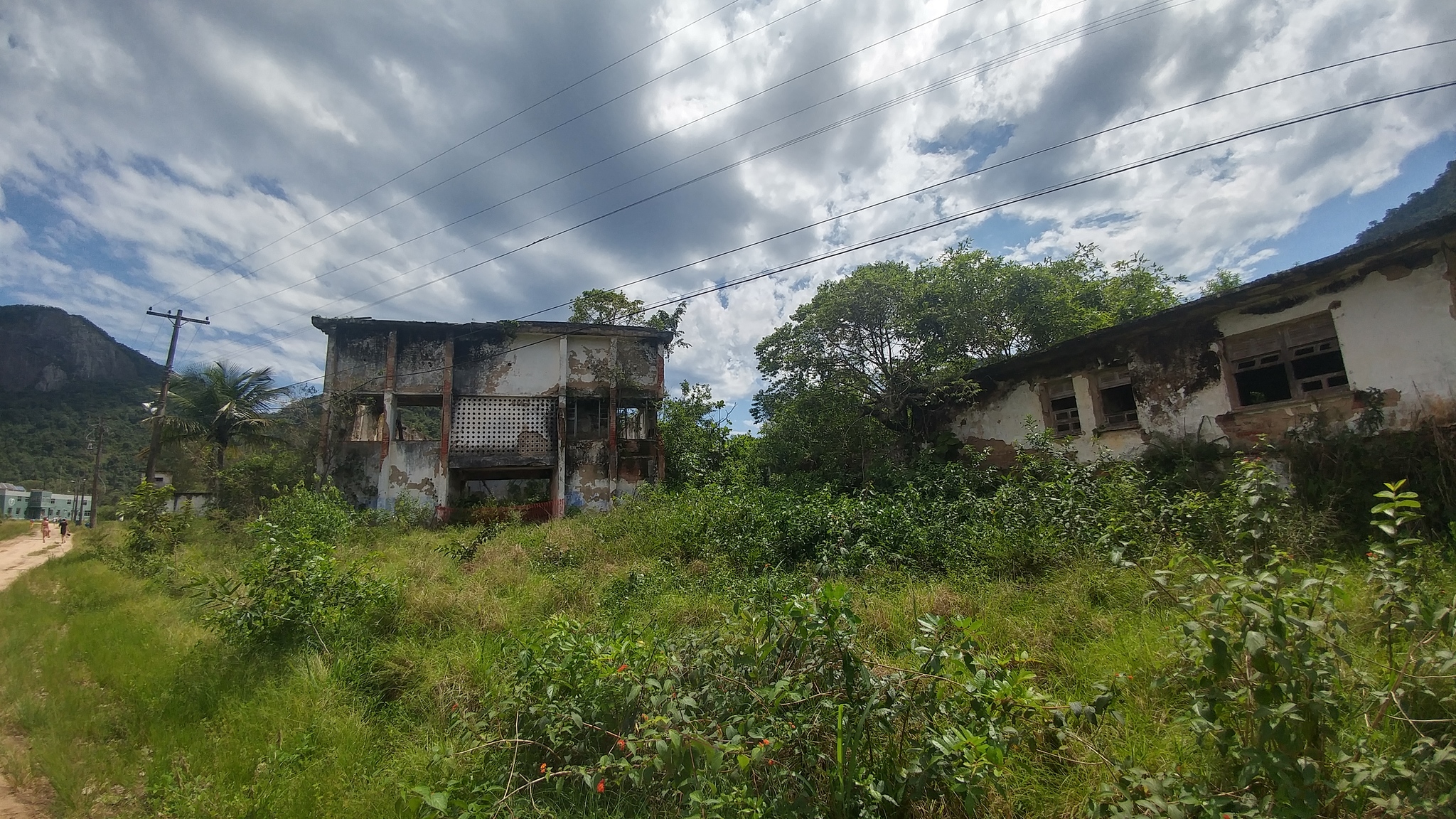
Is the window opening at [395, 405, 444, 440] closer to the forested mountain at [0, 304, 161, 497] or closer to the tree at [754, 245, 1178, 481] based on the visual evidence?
the tree at [754, 245, 1178, 481]

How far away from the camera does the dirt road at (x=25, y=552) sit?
14.1 metres

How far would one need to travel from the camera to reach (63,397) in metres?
49.2

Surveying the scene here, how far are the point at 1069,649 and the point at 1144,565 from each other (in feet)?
5.82

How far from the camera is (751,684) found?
295 cm

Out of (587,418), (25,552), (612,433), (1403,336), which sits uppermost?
(587,418)

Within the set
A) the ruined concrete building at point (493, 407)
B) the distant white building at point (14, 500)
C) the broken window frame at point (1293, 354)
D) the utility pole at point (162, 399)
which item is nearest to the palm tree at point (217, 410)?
the utility pole at point (162, 399)

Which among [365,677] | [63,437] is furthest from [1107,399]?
[63,437]

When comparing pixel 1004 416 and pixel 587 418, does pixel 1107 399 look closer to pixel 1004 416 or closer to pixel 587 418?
pixel 1004 416

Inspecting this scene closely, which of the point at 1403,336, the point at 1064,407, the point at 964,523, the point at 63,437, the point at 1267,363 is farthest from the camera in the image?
the point at 63,437

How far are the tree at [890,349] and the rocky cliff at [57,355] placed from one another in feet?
223

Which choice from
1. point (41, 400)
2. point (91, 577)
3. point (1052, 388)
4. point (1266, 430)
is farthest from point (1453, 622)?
point (41, 400)

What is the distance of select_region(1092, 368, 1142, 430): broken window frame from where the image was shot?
946cm

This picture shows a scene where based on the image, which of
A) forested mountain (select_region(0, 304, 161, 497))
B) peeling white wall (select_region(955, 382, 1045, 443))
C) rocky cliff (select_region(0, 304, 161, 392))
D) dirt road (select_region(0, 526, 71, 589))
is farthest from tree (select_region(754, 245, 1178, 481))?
rocky cliff (select_region(0, 304, 161, 392))

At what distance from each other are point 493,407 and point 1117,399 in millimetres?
13742
